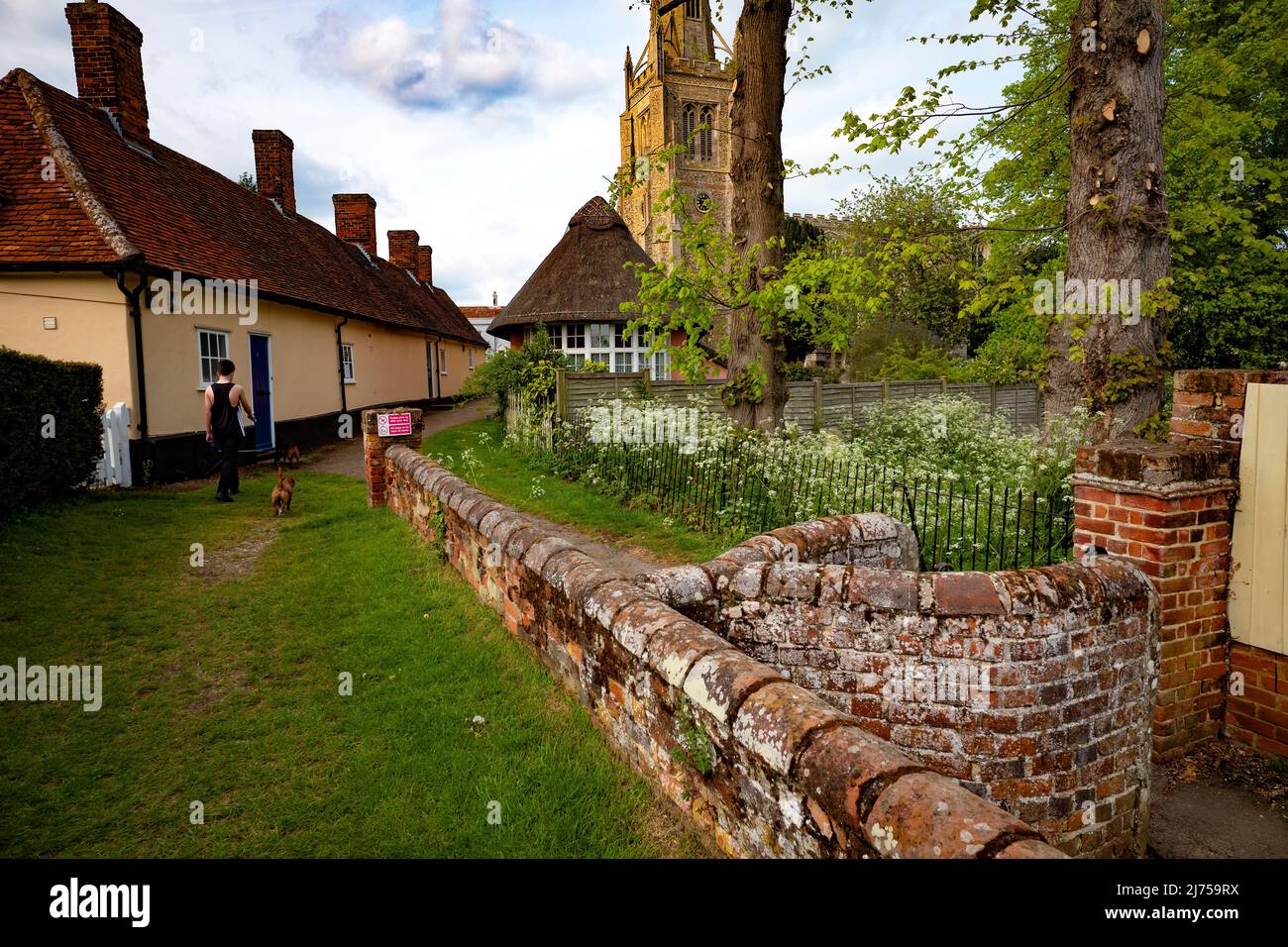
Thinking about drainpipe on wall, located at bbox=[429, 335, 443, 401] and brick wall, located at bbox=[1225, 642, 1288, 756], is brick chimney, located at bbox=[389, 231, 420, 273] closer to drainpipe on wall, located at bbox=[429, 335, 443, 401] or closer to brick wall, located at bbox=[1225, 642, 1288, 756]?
drainpipe on wall, located at bbox=[429, 335, 443, 401]

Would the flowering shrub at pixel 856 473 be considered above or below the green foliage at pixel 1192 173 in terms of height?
below

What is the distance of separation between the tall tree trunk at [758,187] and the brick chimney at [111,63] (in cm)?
1194

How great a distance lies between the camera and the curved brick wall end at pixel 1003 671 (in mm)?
3010

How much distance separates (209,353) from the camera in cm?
1273

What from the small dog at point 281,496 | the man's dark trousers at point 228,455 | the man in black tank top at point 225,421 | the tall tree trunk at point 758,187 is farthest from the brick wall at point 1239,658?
the man's dark trousers at point 228,455

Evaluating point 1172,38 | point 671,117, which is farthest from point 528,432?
point 671,117

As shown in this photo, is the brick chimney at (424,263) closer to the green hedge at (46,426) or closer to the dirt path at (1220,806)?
the green hedge at (46,426)

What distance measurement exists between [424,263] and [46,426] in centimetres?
2830

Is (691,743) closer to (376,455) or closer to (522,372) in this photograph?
(376,455)

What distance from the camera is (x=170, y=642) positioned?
5.17m

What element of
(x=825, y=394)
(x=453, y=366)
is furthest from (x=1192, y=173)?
(x=453, y=366)

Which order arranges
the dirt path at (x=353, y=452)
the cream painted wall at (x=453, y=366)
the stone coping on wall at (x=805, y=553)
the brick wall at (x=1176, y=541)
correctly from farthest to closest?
the cream painted wall at (x=453, y=366)
the dirt path at (x=353, y=452)
the brick wall at (x=1176, y=541)
the stone coping on wall at (x=805, y=553)

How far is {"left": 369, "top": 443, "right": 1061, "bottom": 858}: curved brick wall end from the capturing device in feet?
5.74
